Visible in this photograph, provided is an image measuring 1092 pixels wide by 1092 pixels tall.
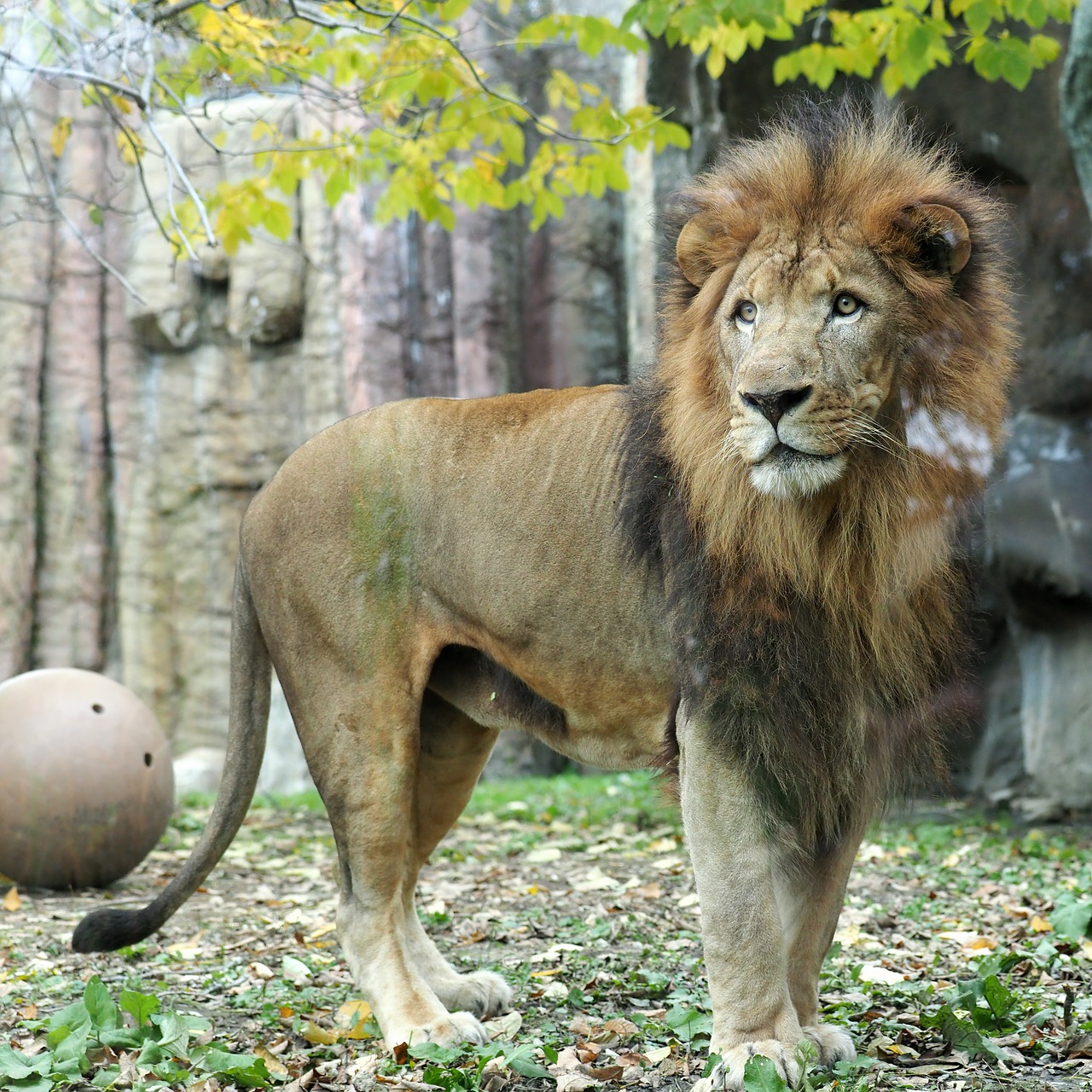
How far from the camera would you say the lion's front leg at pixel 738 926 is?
278cm

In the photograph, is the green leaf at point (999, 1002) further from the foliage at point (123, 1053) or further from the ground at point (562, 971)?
the foliage at point (123, 1053)

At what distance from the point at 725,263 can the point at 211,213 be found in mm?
Result: 5051

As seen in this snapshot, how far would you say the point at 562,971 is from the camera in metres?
4.12

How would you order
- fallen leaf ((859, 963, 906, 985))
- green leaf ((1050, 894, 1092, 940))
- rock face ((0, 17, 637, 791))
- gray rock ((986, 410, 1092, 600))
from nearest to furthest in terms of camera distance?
fallen leaf ((859, 963, 906, 985)) → green leaf ((1050, 894, 1092, 940)) → gray rock ((986, 410, 1092, 600)) → rock face ((0, 17, 637, 791))

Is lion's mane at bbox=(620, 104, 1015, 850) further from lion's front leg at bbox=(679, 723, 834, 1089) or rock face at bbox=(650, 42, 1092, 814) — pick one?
rock face at bbox=(650, 42, 1092, 814)

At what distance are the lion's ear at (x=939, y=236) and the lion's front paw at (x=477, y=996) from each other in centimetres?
226

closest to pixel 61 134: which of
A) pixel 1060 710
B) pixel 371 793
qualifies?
pixel 371 793

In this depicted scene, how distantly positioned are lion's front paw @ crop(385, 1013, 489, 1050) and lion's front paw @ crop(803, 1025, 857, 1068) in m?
0.85

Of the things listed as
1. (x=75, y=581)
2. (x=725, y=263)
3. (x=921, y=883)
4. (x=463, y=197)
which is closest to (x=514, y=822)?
(x=921, y=883)

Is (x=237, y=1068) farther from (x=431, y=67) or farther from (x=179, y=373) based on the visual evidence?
(x=179, y=373)

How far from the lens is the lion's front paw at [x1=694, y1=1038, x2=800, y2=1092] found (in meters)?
2.72

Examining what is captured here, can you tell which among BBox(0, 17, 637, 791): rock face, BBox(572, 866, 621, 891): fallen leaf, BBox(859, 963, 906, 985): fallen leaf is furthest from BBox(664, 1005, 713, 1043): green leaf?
BBox(0, 17, 637, 791): rock face

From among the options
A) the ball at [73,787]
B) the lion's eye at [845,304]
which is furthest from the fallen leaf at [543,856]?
the lion's eye at [845,304]

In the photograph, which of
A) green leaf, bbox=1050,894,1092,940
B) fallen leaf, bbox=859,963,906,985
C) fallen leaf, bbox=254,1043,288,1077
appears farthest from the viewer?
green leaf, bbox=1050,894,1092,940
